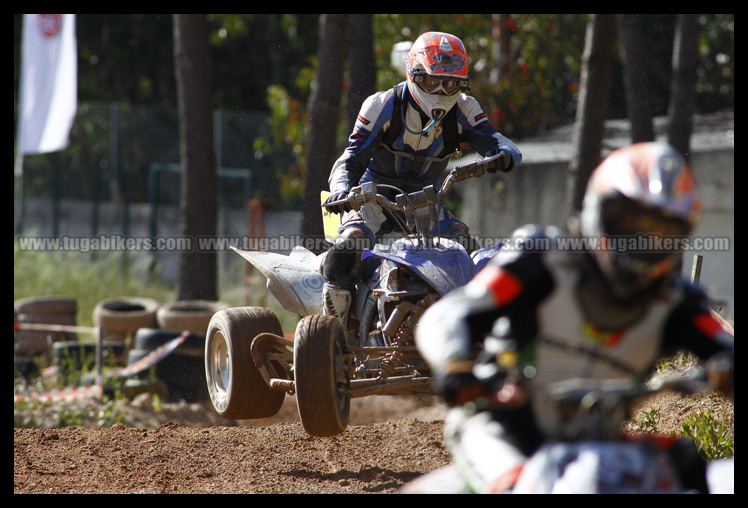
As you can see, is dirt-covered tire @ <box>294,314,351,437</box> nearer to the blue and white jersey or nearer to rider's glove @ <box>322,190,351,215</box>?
rider's glove @ <box>322,190,351,215</box>

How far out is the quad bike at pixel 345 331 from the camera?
4.95m

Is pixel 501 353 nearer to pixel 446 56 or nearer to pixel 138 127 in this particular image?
pixel 446 56

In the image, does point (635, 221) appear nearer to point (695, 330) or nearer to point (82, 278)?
point (695, 330)

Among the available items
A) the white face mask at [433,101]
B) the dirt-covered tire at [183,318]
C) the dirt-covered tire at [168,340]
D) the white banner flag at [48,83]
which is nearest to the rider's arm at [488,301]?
the white face mask at [433,101]

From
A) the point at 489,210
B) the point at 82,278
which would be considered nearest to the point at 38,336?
the point at 82,278

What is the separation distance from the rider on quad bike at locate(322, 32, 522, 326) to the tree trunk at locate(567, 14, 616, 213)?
13.8 ft

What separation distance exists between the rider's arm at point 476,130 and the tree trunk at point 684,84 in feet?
15.5

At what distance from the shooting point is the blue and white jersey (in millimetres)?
6113

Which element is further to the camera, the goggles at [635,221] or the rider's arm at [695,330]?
the rider's arm at [695,330]

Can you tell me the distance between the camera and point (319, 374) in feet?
16.0

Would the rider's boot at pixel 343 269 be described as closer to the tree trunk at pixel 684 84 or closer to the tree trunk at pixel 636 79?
the tree trunk at pixel 636 79

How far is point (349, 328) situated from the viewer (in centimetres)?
601

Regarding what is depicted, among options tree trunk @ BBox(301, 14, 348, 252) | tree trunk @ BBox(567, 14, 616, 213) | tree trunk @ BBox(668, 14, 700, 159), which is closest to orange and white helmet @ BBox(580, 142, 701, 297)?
tree trunk @ BBox(567, 14, 616, 213)
